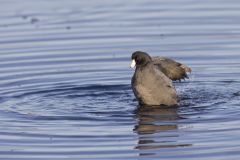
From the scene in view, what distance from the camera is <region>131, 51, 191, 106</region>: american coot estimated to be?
44.4ft

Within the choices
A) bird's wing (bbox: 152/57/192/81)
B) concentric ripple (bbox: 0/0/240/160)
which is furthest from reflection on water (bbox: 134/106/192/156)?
bird's wing (bbox: 152/57/192/81)

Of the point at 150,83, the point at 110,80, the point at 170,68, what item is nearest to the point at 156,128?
the point at 150,83

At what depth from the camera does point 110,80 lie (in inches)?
602

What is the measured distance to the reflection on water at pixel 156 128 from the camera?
10945 millimetres

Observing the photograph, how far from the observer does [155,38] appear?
17688mm

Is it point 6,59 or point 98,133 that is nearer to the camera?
point 98,133

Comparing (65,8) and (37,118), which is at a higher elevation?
(65,8)

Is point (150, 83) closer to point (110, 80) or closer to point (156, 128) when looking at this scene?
point (156, 128)

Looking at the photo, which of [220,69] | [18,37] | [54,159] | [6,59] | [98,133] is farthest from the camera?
[18,37]

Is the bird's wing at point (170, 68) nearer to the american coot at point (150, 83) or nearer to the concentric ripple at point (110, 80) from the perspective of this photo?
the american coot at point (150, 83)

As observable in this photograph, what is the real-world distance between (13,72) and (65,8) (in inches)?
184

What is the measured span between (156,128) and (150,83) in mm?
1621

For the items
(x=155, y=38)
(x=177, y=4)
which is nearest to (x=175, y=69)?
(x=155, y=38)

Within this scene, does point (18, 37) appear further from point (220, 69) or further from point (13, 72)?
point (220, 69)
